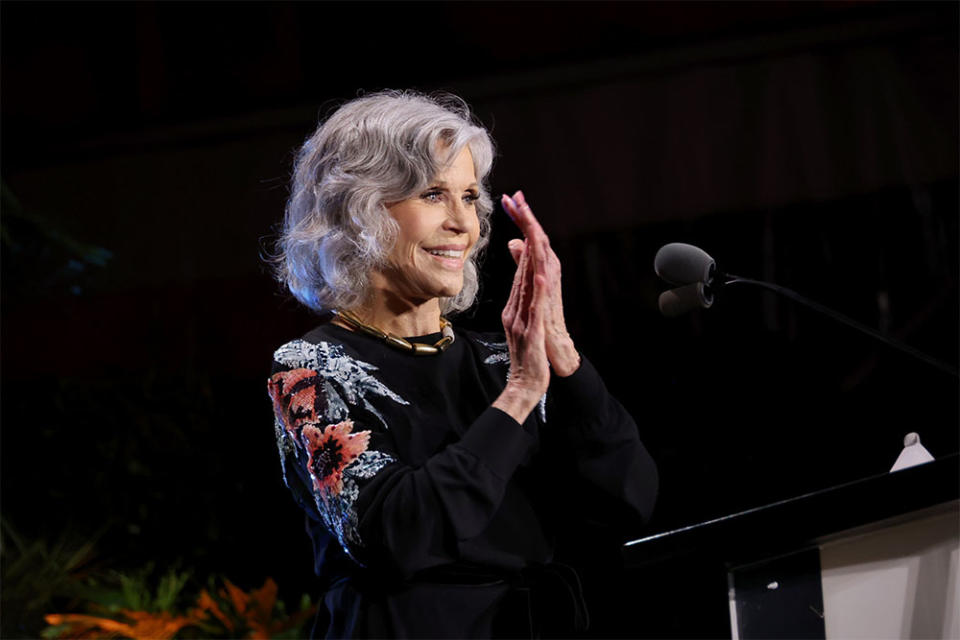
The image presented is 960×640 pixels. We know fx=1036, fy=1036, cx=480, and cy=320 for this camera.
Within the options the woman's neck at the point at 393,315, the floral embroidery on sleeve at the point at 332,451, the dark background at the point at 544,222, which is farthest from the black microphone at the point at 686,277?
the dark background at the point at 544,222

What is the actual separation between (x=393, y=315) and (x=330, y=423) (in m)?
0.25

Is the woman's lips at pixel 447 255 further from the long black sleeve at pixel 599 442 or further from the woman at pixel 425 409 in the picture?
the long black sleeve at pixel 599 442

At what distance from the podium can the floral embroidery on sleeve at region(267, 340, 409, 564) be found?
374mm

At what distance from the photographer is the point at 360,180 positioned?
5.16ft

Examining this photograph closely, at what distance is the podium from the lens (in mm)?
1331

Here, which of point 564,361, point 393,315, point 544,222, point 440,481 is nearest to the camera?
point 440,481

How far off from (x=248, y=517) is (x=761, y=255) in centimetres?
190

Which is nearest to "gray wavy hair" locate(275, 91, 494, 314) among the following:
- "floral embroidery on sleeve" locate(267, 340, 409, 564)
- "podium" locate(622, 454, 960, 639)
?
"floral embroidery on sleeve" locate(267, 340, 409, 564)

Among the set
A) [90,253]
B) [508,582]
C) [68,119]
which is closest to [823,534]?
[508,582]

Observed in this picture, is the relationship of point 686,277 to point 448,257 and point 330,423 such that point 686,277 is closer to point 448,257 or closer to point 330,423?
point 448,257

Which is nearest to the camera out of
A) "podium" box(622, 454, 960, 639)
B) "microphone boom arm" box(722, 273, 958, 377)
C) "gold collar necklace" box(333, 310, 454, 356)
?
"podium" box(622, 454, 960, 639)

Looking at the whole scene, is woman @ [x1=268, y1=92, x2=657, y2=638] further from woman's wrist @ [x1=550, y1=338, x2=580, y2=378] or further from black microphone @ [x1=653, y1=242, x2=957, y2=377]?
black microphone @ [x1=653, y1=242, x2=957, y2=377]

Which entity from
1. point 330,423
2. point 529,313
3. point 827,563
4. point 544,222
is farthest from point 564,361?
point 544,222

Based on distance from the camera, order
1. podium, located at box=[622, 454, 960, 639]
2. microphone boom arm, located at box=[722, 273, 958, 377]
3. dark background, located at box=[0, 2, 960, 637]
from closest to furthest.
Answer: podium, located at box=[622, 454, 960, 639], microphone boom arm, located at box=[722, 273, 958, 377], dark background, located at box=[0, 2, 960, 637]
